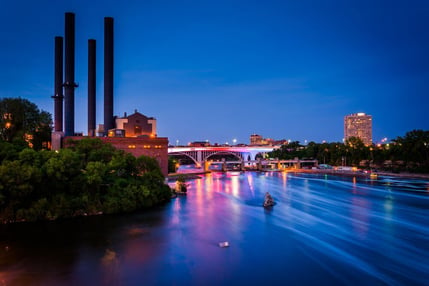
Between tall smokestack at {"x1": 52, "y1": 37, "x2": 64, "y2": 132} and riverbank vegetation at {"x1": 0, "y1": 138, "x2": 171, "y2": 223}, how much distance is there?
1961 centimetres

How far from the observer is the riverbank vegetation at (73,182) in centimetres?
2155

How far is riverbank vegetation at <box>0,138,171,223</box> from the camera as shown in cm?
2155

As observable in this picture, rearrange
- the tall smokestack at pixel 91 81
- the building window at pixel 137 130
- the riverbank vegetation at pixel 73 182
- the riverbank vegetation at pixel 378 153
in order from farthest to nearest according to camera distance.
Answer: the riverbank vegetation at pixel 378 153
the building window at pixel 137 130
the tall smokestack at pixel 91 81
the riverbank vegetation at pixel 73 182

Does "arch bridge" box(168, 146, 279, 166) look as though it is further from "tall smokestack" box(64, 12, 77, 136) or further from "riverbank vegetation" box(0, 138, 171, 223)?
"riverbank vegetation" box(0, 138, 171, 223)

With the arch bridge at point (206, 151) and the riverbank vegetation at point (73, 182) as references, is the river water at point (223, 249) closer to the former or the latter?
the riverbank vegetation at point (73, 182)

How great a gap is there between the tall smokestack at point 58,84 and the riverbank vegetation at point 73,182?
19.6m

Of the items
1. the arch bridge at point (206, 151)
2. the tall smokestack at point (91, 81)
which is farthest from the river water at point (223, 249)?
the arch bridge at point (206, 151)

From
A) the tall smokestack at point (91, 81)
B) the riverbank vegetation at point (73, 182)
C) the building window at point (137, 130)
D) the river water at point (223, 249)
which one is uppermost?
the tall smokestack at point (91, 81)

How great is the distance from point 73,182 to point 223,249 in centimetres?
1393

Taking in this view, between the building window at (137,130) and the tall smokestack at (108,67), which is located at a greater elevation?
the tall smokestack at (108,67)

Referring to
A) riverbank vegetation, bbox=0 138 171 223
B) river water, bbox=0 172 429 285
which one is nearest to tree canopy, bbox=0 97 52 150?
riverbank vegetation, bbox=0 138 171 223

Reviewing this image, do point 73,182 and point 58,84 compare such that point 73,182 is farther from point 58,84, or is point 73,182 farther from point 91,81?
point 58,84

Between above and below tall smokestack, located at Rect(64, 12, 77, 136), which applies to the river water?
below

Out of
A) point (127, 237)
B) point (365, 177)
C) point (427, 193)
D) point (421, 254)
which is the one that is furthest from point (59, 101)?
point (365, 177)
